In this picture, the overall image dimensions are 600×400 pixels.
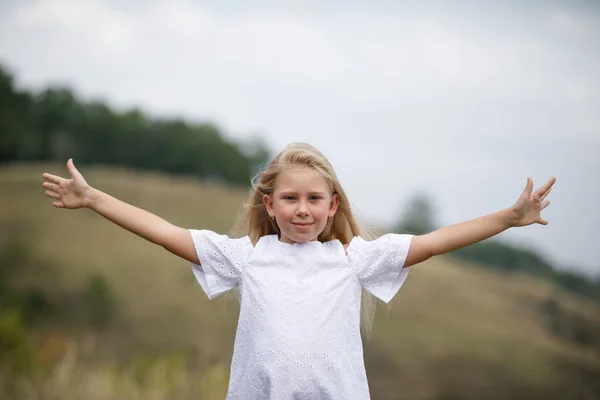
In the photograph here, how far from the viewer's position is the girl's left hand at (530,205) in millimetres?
3111

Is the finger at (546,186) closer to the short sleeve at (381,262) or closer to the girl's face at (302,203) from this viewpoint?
the short sleeve at (381,262)

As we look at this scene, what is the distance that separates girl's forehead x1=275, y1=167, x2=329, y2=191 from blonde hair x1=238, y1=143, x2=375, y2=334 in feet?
0.08

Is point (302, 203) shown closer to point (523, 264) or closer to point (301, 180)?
point (301, 180)

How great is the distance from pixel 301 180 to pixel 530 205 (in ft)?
3.28

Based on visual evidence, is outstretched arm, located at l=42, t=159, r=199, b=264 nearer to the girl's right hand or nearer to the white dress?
the girl's right hand

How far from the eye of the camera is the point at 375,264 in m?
3.24

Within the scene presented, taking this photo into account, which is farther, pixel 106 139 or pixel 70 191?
pixel 106 139

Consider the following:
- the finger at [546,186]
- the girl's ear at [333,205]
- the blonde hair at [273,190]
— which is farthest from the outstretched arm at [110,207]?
the finger at [546,186]

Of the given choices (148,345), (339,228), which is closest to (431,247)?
(339,228)

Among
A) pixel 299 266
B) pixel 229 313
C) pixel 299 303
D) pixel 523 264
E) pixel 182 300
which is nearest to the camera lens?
pixel 299 303

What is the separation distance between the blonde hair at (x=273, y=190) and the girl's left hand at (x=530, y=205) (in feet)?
2.48

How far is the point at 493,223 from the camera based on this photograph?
314cm

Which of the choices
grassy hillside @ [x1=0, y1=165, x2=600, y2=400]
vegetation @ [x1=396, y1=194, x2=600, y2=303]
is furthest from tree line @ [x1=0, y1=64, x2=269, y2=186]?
vegetation @ [x1=396, y1=194, x2=600, y2=303]

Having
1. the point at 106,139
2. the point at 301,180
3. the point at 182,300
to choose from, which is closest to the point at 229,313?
the point at 182,300
